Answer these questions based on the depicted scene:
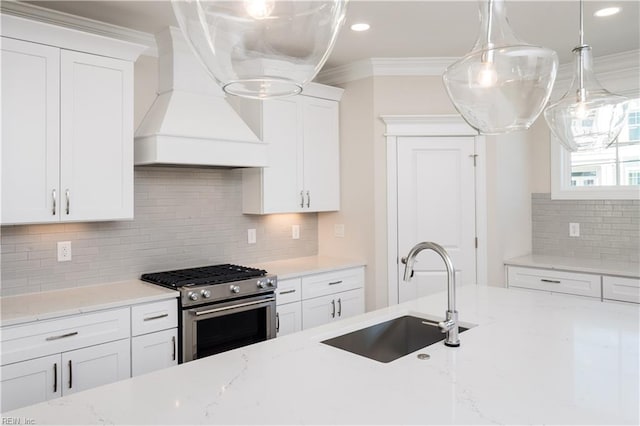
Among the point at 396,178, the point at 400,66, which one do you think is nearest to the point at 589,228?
the point at 396,178

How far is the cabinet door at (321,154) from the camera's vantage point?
4027 millimetres

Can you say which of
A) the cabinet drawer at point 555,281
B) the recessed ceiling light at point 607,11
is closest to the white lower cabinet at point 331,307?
the cabinet drawer at point 555,281

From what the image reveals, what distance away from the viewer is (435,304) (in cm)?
254

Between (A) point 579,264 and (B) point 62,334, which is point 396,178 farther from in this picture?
(B) point 62,334

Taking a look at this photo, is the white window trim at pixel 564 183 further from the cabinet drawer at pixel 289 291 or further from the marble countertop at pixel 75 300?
the marble countertop at pixel 75 300

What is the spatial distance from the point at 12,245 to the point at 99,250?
0.50 metres

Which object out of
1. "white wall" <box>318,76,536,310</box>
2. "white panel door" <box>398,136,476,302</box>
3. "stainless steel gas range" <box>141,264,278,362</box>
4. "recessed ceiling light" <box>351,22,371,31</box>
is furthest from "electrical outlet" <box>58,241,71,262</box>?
"white panel door" <box>398,136,476,302</box>

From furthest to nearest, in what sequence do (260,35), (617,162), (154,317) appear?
1. (617,162)
2. (154,317)
3. (260,35)

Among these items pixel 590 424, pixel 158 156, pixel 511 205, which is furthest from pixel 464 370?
pixel 511 205

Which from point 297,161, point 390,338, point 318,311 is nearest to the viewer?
point 390,338

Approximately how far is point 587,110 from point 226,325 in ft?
7.81

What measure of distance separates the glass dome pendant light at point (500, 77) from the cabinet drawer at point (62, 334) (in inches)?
83.8

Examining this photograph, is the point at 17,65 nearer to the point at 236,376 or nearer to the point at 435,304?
the point at 236,376

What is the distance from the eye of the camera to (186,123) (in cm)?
308
